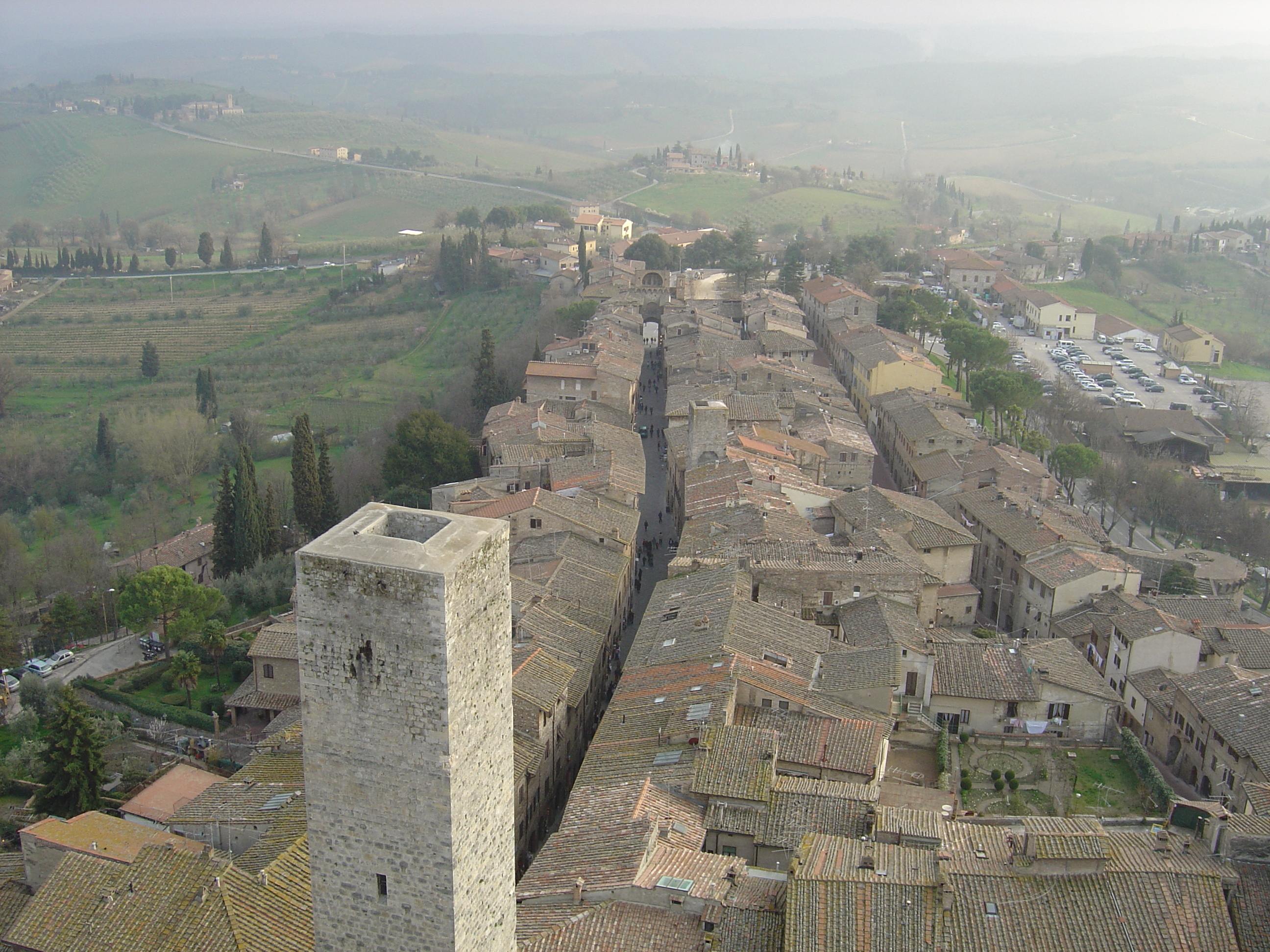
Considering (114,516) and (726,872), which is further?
(114,516)

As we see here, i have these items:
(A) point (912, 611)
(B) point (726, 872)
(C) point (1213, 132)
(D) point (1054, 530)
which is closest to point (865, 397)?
(D) point (1054, 530)

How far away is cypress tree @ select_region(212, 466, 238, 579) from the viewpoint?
41.7 metres

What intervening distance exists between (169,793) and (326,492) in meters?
20.5

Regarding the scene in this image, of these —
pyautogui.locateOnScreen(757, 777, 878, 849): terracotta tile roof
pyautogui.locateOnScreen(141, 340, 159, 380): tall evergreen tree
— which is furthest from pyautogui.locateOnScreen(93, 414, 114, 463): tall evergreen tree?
pyautogui.locateOnScreen(757, 777, 878, 849): terracotta tile roof

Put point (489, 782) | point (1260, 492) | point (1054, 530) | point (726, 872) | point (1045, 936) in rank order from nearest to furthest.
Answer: point (489, 782)
point (1045, 936)
point (726, 872)
point (1054, 530)
point (1260, 492)

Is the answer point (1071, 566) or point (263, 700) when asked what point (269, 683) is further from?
point (1071, 566)

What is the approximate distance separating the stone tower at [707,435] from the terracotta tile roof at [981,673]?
43.5 ft

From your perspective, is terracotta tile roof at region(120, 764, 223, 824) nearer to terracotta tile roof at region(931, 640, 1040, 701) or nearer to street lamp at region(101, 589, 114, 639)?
street lamp at region(101, 589, 114, 639)

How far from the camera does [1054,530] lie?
37.4 m

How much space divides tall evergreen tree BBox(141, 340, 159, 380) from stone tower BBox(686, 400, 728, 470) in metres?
46.6

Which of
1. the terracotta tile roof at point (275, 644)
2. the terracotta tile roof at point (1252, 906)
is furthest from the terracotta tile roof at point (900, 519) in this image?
the terracotta tile roof at point (1252, 906)

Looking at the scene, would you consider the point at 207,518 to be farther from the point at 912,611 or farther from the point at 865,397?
the point at 912,611

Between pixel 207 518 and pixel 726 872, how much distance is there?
40.9 metres

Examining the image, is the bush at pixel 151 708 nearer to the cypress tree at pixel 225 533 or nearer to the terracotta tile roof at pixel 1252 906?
the cypress tree at pixel 225 533
